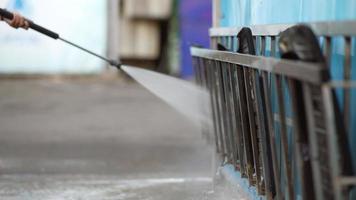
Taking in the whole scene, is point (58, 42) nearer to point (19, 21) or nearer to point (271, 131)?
point (19, 21)

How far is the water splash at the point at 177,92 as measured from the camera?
4617 mm

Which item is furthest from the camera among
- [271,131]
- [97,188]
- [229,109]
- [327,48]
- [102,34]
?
[102,34]

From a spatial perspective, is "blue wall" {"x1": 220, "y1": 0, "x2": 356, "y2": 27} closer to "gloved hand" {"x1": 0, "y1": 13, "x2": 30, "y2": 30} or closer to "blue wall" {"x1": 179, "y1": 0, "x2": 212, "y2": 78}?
"gloved hand" {"x1": 0, "y1": 13, "x2": 30, "y2": 30}

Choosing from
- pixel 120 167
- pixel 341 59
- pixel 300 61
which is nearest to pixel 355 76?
pixel 341 59

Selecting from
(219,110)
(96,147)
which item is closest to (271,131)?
(219,110)

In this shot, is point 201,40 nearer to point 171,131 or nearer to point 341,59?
point 171,131

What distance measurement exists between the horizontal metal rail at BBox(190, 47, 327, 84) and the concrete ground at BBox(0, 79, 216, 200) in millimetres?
1504

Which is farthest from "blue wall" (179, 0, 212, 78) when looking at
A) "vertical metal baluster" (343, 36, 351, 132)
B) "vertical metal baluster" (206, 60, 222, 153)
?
"vertical metal baluster" (343, 36, 351, 132)

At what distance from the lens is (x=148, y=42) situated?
512 inches

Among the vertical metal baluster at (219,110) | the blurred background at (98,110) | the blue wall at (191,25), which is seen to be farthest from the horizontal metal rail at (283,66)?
the blue wall at (191,25)

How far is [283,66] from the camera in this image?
271 cm

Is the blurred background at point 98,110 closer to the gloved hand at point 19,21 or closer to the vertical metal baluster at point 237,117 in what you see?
the vertical metal baluster at point 237,117

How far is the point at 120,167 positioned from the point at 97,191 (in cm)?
114

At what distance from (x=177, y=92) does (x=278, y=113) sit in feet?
4.63
